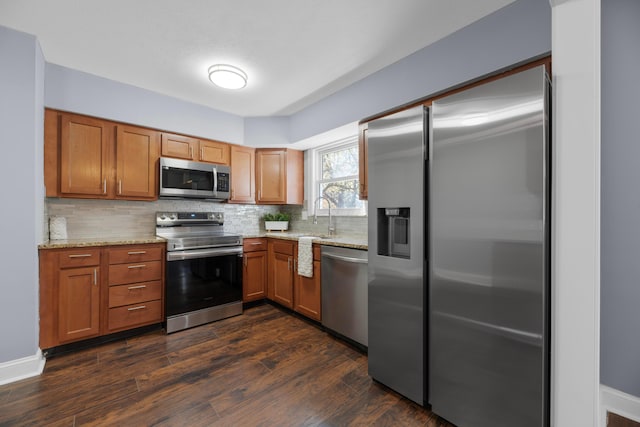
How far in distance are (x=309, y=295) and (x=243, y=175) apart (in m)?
1.92

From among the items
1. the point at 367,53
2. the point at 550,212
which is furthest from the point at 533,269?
the point at 367,53

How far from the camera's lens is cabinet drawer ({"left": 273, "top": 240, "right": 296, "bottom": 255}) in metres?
3.26

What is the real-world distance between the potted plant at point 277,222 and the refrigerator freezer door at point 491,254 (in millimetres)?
2804

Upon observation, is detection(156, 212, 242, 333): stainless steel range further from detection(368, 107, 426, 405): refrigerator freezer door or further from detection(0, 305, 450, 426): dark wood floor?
detection(368, 107, 426, 405): refrigerator freezer door

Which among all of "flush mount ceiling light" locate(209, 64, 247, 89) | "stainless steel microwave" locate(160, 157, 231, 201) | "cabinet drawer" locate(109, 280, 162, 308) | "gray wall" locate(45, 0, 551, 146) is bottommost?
"cabinet drawer" locate(109, 280, 162, 308)

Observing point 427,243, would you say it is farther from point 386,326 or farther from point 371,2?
point 371,2

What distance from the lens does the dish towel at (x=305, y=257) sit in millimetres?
2916

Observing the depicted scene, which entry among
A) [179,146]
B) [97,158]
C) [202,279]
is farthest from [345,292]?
[97,158]

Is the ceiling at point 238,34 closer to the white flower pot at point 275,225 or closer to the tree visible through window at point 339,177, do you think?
the tree visible through window at point 339,177

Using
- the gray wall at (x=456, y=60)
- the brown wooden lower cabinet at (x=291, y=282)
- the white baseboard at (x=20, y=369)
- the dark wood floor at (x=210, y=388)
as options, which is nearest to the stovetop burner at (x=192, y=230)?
the brown wooden lower cabinet at (x=291, y=282)

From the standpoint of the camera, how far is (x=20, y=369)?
6.57 ft

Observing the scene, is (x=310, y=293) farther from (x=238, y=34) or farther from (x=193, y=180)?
(x=238, y=34)

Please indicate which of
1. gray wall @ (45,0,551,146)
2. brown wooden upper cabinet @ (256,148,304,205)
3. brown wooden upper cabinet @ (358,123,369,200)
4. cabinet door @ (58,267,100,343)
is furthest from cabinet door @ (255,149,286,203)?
cabinet door @ (58,267,100,343)

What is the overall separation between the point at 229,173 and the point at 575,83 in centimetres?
335
